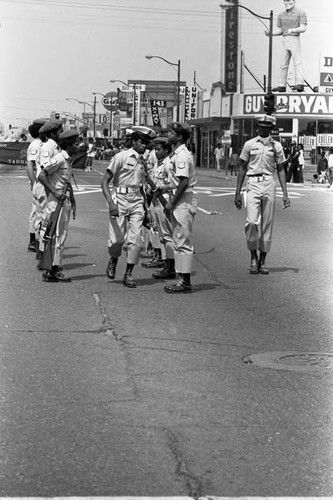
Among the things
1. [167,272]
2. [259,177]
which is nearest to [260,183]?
[259,177]

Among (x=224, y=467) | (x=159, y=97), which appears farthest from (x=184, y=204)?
(x=159, y=97)

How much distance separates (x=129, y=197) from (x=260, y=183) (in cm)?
209

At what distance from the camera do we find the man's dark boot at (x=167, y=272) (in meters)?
12.2

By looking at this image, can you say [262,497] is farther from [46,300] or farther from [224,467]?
[46,300]

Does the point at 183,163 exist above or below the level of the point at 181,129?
below

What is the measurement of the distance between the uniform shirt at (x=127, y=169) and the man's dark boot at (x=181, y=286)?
119 cm

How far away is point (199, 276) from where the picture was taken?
41.1ft

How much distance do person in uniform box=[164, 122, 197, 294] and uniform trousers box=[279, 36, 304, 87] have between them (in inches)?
2156

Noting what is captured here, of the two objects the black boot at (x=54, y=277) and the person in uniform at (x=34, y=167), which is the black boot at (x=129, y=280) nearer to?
the black boot at (x=54, y=277)

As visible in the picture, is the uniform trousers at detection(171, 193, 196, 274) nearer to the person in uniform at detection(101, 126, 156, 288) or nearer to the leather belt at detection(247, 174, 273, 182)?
the person in uniform at detection(101, 126, 156, 288)

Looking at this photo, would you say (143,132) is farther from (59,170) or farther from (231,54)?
(231,54)

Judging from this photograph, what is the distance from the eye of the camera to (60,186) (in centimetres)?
1155

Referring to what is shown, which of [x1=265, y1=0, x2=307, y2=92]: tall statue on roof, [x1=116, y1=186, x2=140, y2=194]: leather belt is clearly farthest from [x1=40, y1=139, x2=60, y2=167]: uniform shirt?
[x1=265, y1=0, x2=307, y2=92]: tall statue on roof

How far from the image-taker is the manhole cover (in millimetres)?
7352
